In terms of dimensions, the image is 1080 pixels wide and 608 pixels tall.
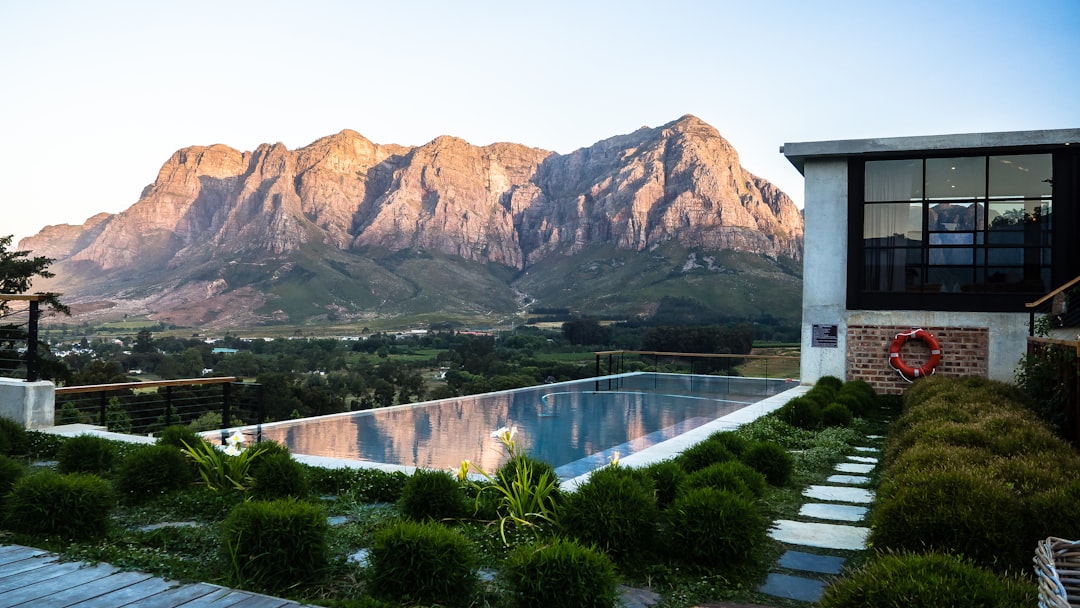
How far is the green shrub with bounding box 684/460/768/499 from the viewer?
3.94 meters

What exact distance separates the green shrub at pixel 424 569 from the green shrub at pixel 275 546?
324 millimetres

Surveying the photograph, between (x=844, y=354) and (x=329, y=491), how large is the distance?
30.8 ft

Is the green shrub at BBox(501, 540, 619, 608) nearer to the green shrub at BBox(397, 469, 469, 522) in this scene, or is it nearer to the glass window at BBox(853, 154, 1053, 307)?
the green shrub at BBox(397, 469, 469, 522)

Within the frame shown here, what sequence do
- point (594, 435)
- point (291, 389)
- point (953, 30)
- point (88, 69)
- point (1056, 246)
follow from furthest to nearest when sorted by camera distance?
1. point (88, 69)
2. point (291, 389)
3. point (953, 30)
4. point (1056, 246)
5. point (594, 435)

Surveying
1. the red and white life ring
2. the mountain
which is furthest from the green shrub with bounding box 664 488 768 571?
the mountain

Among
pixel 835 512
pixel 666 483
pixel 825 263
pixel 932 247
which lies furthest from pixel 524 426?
pixel 932 247

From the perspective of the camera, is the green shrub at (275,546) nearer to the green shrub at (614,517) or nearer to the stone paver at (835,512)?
the green shrub at (614,517)

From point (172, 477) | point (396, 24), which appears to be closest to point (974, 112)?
point (396, 24)

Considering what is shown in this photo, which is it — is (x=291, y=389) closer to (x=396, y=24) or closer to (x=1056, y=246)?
(x=396, y=24)

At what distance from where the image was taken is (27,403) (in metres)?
7.38

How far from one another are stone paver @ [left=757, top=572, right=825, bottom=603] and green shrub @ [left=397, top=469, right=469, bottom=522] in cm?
168

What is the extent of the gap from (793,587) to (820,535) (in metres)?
0.88

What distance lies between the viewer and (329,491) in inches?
194

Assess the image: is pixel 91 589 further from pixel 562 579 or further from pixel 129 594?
pixel 562 579
